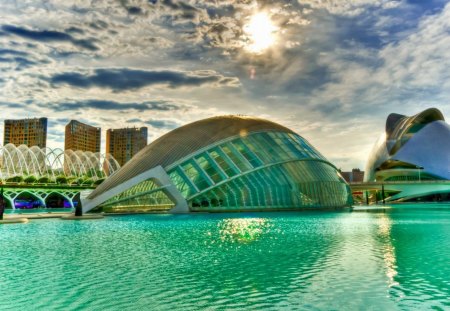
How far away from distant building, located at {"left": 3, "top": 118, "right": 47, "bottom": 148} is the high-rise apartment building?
10570mm

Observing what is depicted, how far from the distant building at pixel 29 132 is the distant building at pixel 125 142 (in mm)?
30571

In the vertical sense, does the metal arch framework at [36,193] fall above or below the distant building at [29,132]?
below

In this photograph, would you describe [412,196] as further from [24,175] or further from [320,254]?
[320,254]

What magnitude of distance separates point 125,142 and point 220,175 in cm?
13720

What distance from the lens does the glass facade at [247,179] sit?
122ft

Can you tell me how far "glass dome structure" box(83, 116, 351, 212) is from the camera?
36.9 m

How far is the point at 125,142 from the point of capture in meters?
169

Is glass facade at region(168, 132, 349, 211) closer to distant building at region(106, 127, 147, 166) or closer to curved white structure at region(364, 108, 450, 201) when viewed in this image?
curved white structure at region(364, 108, 450, 201)

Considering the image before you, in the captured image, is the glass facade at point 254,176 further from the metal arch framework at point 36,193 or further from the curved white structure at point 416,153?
the curved white structure at point 416,153

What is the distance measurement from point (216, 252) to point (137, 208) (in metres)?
27.9

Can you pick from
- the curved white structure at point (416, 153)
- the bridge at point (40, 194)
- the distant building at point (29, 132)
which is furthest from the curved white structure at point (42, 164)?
the curved white structure at point (416, 153)

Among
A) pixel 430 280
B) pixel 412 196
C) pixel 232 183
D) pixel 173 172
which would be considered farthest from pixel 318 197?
pixel 412 196

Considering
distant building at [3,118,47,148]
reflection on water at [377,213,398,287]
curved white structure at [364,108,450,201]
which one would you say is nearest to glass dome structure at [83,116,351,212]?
reflection on water at [377,213,398,287]

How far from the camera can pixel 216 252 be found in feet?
42.9
